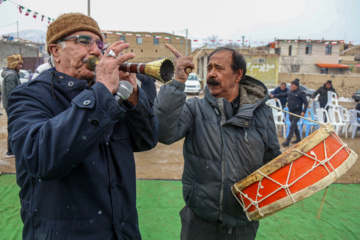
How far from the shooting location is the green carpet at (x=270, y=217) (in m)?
3.15

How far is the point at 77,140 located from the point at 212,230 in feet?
4.35

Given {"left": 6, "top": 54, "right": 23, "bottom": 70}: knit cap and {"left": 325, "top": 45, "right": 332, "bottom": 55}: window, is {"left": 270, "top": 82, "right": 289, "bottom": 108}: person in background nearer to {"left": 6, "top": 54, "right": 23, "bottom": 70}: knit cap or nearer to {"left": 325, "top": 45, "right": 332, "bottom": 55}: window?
{"left": 6, "top": 54, "right": 23, "bottom": 70}: knit cap

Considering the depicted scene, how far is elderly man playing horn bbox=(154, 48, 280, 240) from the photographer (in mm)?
1855

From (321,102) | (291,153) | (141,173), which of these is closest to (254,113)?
(291,153)

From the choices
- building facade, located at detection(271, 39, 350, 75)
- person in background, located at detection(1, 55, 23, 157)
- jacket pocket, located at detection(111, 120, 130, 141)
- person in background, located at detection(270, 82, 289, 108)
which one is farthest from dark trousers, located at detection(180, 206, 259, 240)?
building facade, located at detection(271, 39, 350, 75)

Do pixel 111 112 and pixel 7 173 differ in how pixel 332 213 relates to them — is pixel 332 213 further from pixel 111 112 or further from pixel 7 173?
pixel 7 173

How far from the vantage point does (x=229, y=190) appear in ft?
6.16

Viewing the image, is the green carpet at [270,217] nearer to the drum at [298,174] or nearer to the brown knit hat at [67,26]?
the drum at [298,174]

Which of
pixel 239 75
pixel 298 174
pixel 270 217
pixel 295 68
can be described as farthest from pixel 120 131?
pixel 295 68

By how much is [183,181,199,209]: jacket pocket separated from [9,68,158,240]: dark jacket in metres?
0.60

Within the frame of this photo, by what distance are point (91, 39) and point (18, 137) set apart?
24.6 inches

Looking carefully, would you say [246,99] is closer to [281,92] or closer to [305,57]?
[281,92]

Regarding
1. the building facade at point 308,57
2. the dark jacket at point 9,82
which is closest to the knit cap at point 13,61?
the dark jacket at point 9,82

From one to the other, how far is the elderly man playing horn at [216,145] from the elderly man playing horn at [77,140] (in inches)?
13.7
